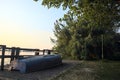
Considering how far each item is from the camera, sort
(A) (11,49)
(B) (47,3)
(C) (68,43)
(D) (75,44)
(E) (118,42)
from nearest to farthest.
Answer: (A) (11,49) → (B) (47,3) → (D) (75,44) → (C) (68,43) → (E) (118,42)

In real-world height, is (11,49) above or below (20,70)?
above

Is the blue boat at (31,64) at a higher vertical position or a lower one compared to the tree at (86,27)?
lower

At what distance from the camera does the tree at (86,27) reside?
1816 centimetres

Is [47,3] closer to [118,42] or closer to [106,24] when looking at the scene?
[106,24]

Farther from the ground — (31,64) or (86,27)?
(86,27)

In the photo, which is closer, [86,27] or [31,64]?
[31,64]

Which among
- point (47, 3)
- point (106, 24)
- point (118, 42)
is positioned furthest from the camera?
point (118, 42)

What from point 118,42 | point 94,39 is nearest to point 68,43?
point 94,39

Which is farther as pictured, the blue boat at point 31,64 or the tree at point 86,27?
the tree at point 86,27

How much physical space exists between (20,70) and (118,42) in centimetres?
1972

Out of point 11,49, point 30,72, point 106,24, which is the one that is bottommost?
point 30,72

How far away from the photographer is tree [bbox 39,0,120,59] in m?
18.2

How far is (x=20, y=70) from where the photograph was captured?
14.1 m

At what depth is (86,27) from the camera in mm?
27453
